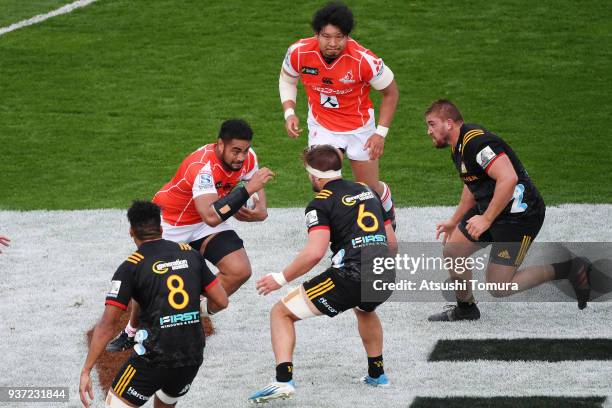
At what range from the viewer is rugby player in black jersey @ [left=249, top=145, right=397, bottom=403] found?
7781 mm

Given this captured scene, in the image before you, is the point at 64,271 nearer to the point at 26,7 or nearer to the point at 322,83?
the point at 322,83

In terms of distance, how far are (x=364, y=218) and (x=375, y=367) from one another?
1199 mm

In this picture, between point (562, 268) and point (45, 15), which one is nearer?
point (562, 268)

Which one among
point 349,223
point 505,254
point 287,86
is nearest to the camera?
point 349,223

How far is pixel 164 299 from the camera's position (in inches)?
275

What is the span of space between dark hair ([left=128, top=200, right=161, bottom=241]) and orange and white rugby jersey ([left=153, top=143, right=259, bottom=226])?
70.6 inches

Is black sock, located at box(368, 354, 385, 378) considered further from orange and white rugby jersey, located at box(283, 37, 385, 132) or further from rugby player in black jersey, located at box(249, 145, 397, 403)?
orange and white rugby jersey, located at box(283, 37, 385, 132)

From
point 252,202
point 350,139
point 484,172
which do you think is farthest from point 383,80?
point 252,202

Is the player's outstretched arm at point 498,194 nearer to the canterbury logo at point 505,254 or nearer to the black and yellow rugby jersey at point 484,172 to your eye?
the black and yellow rugby jersey at point 484,172

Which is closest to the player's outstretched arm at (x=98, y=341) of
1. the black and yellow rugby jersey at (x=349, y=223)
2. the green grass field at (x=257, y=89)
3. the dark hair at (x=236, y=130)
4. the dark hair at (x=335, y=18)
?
the black and yellow rugby jersey at (x=349, y=223)

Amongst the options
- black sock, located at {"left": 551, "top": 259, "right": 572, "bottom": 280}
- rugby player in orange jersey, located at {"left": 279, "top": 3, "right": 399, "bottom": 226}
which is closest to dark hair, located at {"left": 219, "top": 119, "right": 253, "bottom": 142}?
rugby player in orange jersey, located at {"left": 279, "top": 3, "right": 399, "bottom": 226}

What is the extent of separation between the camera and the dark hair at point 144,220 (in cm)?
708

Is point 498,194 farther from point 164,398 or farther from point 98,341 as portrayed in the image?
point 98,341

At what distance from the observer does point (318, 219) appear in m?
7.78
